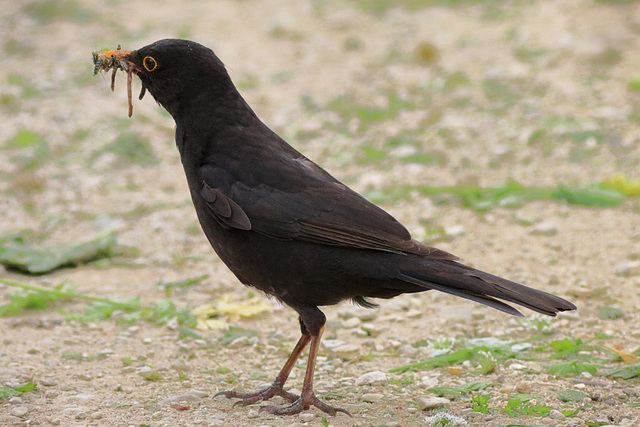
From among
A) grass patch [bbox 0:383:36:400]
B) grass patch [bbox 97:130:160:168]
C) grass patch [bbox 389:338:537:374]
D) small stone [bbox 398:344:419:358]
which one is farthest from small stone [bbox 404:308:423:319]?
grass patch [bbox 97:130:160:168]

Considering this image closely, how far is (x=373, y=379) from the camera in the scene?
4430mm

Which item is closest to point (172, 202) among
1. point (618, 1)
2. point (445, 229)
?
point (445, 229)

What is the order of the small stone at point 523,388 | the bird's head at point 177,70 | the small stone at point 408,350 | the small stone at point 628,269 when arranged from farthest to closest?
the small stone at point 628,269 → the small stone at point 408,350 → the bird's head at point 177,70 → the small stone at point 523,388

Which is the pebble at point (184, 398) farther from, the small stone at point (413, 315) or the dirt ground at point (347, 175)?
the small stone at point (413, 315)

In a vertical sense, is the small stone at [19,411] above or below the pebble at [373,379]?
below

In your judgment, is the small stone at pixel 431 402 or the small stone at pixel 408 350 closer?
the small stone at pixel 431 402

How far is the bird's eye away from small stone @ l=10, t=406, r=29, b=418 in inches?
74.7

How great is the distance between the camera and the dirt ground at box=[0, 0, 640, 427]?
14.2 ft

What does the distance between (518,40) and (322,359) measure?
248 inches

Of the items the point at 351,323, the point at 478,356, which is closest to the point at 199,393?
the point at 351,323

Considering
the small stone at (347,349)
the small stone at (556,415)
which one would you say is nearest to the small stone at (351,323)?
the small stone at (347,349)

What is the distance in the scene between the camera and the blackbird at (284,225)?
3965 mm

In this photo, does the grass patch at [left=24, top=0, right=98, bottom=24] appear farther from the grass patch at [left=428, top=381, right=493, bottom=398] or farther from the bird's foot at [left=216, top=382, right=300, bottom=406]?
the grass patch at [left=428, top=381, right=493, bottom=398]

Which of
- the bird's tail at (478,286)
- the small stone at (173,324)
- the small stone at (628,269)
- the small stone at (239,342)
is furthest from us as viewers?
the small stone at (628,269)
